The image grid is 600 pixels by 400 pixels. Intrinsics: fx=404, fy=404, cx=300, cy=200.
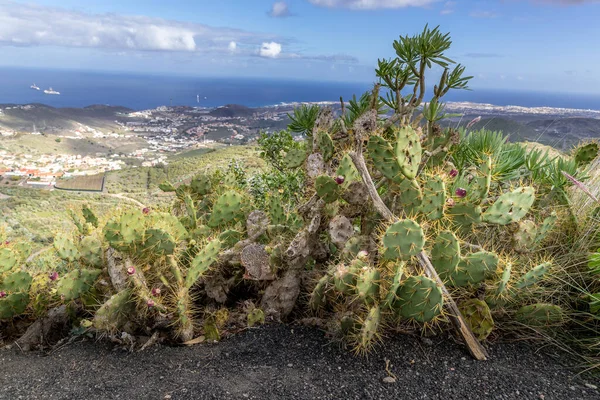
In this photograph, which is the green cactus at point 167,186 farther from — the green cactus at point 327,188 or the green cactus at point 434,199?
the green cactus at point 434,199

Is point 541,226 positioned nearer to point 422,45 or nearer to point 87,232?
point 422,45

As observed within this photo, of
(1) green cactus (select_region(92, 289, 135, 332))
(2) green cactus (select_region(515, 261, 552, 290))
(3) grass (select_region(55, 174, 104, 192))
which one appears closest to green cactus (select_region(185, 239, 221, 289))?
(1) green cactus (select_region(92, 289, 135, 332))

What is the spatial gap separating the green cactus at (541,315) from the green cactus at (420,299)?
704 millimetres

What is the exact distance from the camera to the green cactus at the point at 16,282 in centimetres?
301

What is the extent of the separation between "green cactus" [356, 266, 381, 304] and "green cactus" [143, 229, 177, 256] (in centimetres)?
125

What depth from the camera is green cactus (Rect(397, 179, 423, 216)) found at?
7.79 ft

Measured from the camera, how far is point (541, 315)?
2.48 m

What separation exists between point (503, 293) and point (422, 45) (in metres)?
1.74

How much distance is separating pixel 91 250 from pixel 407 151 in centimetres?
229

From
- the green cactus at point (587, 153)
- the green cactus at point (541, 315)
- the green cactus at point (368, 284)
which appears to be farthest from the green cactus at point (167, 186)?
the green cactus at point (587, 153)

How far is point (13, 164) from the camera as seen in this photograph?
4728 centimetres

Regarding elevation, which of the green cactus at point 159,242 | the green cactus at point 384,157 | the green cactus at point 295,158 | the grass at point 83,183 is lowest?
the grass at point 83,183

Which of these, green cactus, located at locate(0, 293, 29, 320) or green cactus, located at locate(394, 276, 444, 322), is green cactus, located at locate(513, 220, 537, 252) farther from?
green cactus, located at locate(0, 293, 29, 320)

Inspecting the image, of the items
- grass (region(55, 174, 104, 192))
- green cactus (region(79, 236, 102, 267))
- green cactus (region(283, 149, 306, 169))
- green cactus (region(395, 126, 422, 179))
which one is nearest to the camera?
green cactus (region(395, 126, 422, 179))
